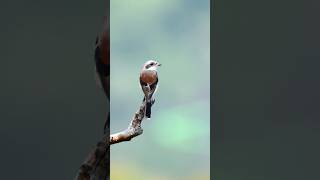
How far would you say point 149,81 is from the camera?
4168mm

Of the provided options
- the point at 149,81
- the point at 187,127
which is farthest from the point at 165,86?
the point at 187,127

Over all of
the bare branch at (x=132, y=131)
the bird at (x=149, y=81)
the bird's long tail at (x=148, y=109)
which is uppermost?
the bird at (x=149, y=81)

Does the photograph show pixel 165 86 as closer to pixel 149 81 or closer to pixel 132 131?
pixel 149 81

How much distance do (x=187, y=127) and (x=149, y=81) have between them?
35 cm

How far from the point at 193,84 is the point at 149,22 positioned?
45 cm

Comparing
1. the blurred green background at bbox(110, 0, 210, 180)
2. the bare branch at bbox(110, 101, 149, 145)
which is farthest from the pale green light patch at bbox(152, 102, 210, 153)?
the bare branch at bbox(110, 101, 149, 145)

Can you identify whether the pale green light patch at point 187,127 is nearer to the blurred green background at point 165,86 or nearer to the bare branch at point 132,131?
the blurred green background at point 165,86

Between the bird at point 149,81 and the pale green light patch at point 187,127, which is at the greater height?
the bird at point 149,81

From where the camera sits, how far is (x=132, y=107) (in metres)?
4.16

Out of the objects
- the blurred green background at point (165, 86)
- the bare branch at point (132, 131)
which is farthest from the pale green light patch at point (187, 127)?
the bare branch at point (132, 131)

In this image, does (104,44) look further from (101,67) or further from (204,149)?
(204,149)

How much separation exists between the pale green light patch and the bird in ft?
0.31

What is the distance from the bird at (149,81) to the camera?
164 inches

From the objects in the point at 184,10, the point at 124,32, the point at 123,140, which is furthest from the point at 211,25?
the point at 123,140
